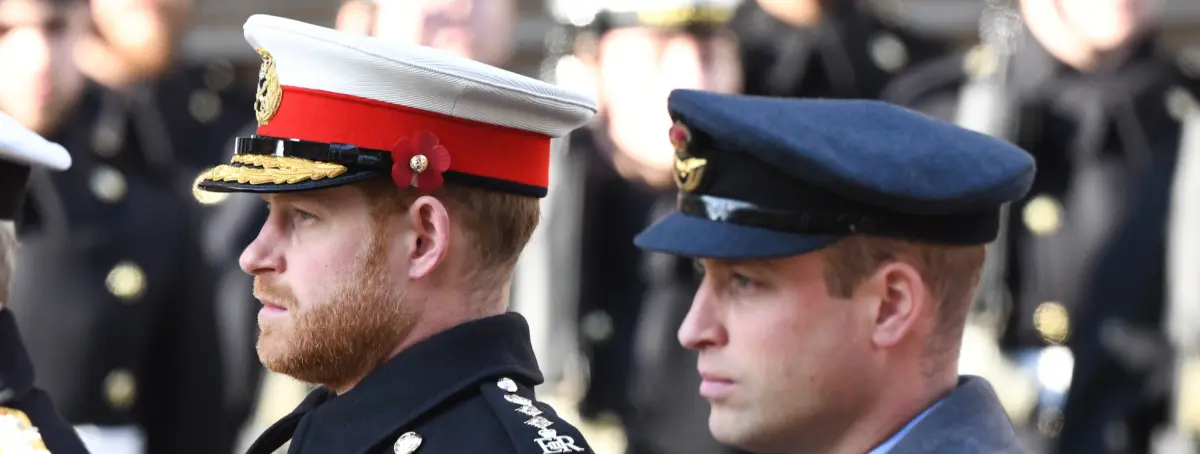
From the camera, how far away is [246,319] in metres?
6.63

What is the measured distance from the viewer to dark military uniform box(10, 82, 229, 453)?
235 inches

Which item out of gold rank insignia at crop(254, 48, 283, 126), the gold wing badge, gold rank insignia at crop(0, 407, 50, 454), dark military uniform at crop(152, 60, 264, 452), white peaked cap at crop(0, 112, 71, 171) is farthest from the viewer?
dark military uniform at crop(152, 60, 264, 452)

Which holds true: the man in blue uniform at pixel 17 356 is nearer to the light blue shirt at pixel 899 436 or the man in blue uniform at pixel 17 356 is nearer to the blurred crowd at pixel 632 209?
the light blue shirt at pixel 899 436

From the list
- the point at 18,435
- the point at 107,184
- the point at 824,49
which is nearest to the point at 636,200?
the point at 824,49

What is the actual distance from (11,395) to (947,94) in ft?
11.6

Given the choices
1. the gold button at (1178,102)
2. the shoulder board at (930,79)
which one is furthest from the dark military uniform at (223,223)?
the gold button at (1178,102)

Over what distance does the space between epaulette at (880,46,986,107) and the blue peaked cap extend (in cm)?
344

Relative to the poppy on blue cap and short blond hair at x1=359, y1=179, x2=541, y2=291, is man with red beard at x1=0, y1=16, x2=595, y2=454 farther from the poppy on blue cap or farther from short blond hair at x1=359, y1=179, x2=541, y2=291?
the poppy on blue cap

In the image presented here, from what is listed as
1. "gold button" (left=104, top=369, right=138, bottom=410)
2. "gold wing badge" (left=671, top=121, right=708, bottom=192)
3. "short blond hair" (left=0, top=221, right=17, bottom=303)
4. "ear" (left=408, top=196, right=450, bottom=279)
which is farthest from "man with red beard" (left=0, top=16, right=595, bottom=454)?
"gold button" (left=104, top=369, right=138, bottom=410)

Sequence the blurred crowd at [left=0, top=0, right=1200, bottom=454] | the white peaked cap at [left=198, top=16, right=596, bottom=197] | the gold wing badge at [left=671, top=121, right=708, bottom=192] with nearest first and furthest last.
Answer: the gold wing badge at [left=671, top=121, right=708, bottom=192]
the white peaked cap at [left=198, top=16, right=596, bottom=197]
the blurred crowd at [left=0, top=0, right=1200, bottom=454]

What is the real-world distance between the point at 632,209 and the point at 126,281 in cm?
186

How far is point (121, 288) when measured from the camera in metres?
6.06

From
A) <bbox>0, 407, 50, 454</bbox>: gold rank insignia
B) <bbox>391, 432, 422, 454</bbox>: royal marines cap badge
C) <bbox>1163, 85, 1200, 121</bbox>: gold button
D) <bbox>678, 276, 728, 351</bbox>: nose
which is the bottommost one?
<bbox>0, 407, 50, 454</bbox>: gold rank insignia

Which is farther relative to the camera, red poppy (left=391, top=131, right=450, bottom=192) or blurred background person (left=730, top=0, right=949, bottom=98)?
blurred background person (left=730, top=0, right=949, bottom=98)
